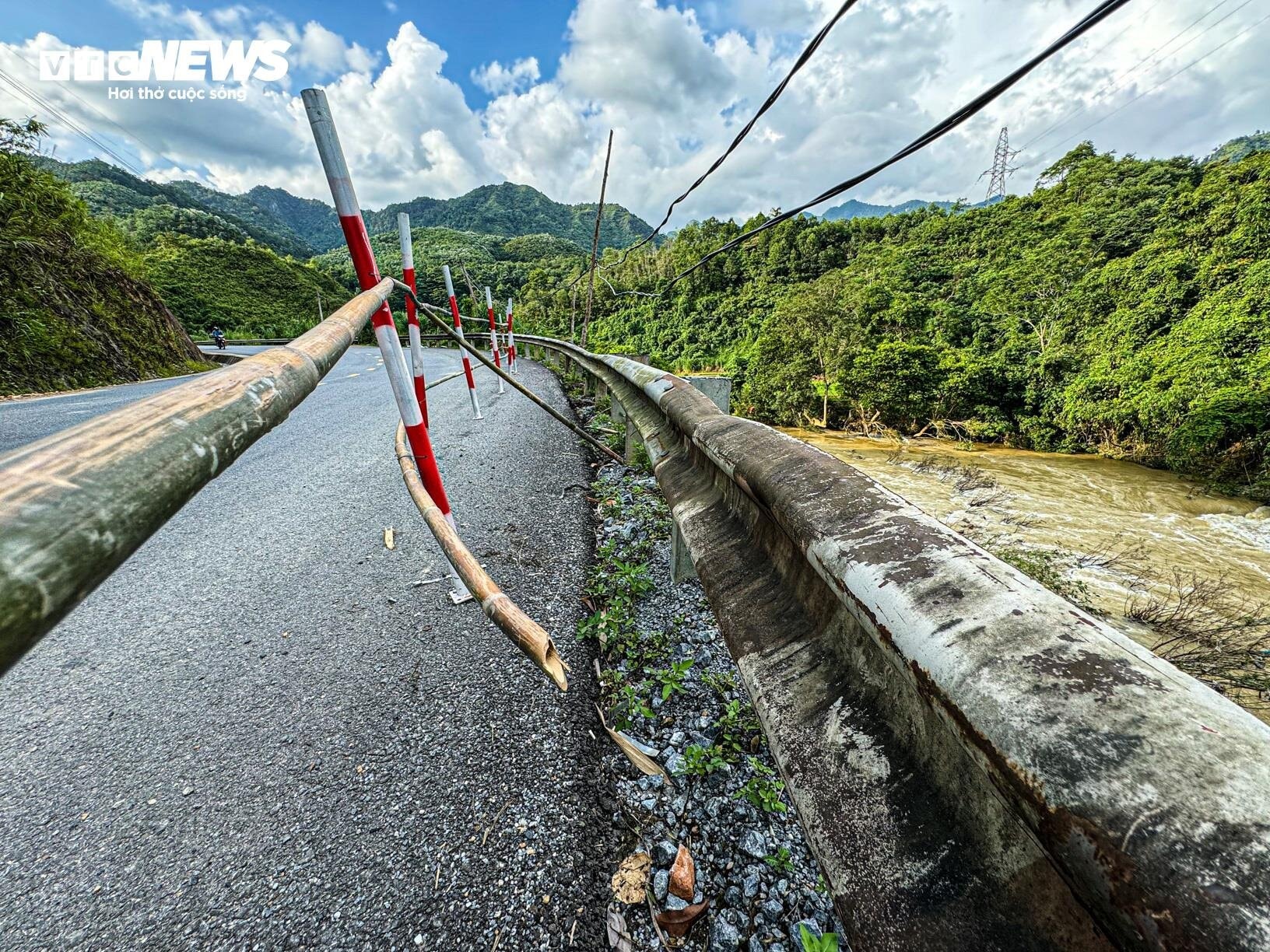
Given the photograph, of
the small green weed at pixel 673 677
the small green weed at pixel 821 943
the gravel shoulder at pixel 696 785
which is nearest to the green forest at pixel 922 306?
the gravel shoulder at pixel 696 785

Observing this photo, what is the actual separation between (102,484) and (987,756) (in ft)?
2.83

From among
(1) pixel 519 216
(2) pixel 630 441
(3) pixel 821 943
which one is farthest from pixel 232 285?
(1) pixel 519 216

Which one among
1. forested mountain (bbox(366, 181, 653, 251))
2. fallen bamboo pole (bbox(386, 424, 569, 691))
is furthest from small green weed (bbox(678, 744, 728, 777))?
forested mountain (bbox(366, 181, 653, 251))

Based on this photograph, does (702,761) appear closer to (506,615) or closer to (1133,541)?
(506,615)

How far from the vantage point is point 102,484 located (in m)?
0.41

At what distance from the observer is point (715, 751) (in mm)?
1334

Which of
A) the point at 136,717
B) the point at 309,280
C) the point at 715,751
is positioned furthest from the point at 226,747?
the point at 309,280

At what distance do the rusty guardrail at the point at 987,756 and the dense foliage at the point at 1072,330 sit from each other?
7.48 meters

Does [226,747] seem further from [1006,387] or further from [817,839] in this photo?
[1006,387]

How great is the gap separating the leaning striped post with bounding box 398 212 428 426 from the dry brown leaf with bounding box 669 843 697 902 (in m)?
1.74

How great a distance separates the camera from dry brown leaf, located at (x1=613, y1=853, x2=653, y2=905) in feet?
3.51

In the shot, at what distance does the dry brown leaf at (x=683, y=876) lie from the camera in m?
1.07

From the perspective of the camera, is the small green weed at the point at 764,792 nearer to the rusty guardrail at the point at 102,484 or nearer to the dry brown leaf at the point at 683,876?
the dry brown leaf at the point at 683,876

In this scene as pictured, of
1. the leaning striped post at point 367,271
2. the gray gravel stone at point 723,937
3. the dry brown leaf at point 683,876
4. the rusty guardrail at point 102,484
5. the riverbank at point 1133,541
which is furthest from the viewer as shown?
the riverbank at point 1133,541
